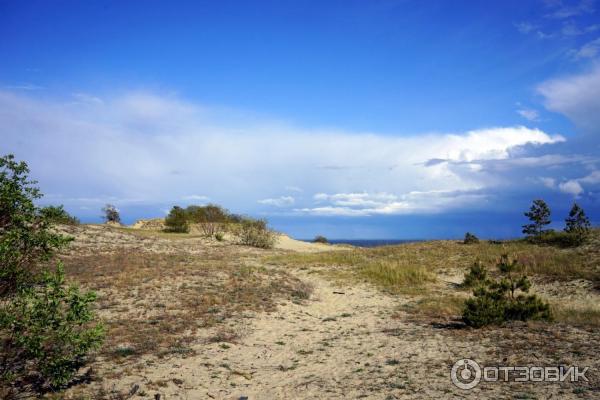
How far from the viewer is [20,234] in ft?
23.9

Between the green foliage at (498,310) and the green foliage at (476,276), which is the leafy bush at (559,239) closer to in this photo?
the green foliage at (476,276)

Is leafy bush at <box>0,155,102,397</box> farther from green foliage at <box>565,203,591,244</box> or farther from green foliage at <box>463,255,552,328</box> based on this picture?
green foliage at <box>565,203,591,244</box>

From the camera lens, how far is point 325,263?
104 feet

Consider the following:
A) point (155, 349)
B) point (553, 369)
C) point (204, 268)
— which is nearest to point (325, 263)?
point (204, 268)

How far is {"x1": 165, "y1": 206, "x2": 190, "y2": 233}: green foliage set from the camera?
59781 mm

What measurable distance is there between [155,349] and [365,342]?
6548 millimetres

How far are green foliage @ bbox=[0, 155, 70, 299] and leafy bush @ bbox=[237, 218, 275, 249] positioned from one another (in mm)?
40458

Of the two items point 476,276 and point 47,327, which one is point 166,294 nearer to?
point 47,327

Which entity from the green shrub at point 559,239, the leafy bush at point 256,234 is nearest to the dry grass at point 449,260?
the green shrub at point 559,239

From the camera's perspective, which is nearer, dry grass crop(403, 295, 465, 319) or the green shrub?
dry grass crop(403, 295, 465, 319)

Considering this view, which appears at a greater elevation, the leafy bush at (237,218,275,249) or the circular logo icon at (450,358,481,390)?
the leafy bush at (237,218,275,249)

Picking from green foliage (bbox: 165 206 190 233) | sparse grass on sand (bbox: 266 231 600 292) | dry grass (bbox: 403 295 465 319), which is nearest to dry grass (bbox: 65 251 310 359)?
dry grass (bbox: 403 295 465 319)

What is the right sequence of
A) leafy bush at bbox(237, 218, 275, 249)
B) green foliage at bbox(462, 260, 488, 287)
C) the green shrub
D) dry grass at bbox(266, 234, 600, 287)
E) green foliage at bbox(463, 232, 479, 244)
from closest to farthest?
green foliage at bbox(462, 260, 488, 287)
dry grass at bbox(266, 234, 600, 287)
the green shrub
green foliage at bbox(463, 232, 479, 244)
leafy bush at bbox(237, 218, 275, 249)

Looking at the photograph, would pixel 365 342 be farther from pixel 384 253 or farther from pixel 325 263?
pixel 384 253
